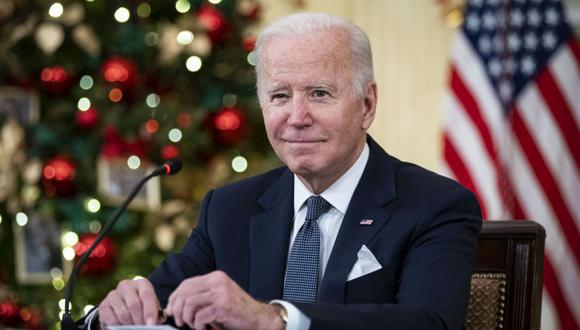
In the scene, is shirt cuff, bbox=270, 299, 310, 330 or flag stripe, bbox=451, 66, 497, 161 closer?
shirt cuff, bbox=270, 299, 310, 330

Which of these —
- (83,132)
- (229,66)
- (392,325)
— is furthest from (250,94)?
(392,325)

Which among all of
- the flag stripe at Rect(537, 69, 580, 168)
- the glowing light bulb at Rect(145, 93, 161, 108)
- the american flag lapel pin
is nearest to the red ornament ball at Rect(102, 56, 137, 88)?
the glowing light bulb at Rect(145, 93, 161, 108)

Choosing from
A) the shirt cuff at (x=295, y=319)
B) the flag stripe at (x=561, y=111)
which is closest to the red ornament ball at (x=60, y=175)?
the flag stripe at (x=561, y=111)

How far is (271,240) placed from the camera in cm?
231

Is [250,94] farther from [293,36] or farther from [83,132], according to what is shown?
[293,36]

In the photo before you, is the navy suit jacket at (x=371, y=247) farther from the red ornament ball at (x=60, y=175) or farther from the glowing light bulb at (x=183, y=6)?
the glowing light bulb at (x=183, y=6)

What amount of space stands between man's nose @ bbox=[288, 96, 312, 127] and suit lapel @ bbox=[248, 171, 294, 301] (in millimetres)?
253

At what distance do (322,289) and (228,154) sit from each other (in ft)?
10.1

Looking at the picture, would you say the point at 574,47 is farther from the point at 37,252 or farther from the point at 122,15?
the point at 37,252

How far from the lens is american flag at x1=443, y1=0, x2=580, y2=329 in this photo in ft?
15.5

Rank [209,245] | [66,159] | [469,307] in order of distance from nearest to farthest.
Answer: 1. [469,307]
2. [209,245]
3. [66,159]

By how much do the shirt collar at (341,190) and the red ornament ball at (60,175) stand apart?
2.98 metres

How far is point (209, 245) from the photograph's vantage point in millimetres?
2479

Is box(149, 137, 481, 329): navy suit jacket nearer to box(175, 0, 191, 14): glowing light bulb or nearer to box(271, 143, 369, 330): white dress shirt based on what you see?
box(271, 143, 369, 330): white dress shirt
